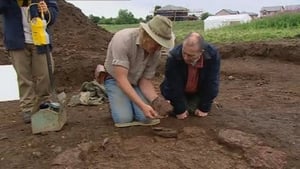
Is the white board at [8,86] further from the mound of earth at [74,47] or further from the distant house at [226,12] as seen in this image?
the distant house at [226,12]

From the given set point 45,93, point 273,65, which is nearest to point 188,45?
point 45,93

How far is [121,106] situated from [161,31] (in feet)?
2.63

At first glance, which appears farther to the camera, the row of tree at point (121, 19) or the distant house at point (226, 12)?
the distant house at point (226, 12)

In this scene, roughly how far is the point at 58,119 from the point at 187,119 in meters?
0.99

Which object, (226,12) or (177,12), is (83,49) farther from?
(226,12)

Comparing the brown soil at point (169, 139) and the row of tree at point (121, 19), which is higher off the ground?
the brown soil at point (169, 139)

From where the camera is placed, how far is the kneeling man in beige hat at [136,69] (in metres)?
3.34

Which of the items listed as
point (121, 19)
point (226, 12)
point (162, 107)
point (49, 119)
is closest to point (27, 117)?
point (49, 119)

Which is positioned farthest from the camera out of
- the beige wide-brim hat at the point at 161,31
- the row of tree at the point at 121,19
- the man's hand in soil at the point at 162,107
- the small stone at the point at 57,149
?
the row of tree at the point at 121,19

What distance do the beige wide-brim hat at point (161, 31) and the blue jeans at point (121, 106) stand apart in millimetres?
639

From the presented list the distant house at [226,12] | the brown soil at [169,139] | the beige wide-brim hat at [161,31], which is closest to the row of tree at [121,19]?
the distant house at [226,12]

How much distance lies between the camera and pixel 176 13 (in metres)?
35.9

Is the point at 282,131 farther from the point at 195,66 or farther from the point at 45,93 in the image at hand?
the point at 45,93

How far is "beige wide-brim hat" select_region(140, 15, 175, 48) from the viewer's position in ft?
10.7
